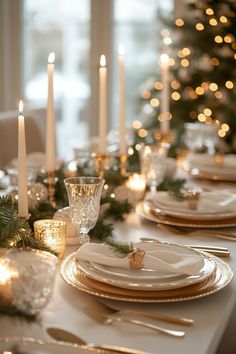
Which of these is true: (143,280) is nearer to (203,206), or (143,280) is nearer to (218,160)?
(203,206)

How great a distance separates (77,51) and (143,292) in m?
4.12

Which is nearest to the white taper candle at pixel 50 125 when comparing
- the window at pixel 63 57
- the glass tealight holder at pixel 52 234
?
the glass tealight holder at pixel 52 234

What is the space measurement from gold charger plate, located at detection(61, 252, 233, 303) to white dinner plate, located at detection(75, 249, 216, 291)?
1cm

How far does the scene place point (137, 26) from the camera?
4977mm

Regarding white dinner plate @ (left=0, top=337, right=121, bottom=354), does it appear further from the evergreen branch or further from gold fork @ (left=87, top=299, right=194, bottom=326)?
the evergreen branch

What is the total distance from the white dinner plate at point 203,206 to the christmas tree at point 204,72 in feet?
7.22

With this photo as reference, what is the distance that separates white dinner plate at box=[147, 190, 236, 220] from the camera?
1678 millimetres

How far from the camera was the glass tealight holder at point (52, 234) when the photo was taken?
4.37ft

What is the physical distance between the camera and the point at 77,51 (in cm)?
507

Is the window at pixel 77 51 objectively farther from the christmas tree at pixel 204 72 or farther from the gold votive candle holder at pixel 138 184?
the gold votive candle holder at pixel 138 184

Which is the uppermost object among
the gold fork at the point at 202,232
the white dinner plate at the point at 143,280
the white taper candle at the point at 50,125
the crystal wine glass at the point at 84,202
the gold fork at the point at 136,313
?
the white taper candle at the point at 50,125

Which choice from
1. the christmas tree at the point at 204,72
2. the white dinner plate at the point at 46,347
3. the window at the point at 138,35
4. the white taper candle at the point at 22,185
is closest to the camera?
the white dinner plate at the point at 46,347

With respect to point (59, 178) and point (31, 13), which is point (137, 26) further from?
point (59, 178)

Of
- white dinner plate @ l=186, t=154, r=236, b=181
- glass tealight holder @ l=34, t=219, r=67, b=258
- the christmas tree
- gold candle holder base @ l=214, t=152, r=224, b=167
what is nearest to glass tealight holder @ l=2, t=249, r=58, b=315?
glass tealight holder @ l=34, t=219, r=67, b=258
